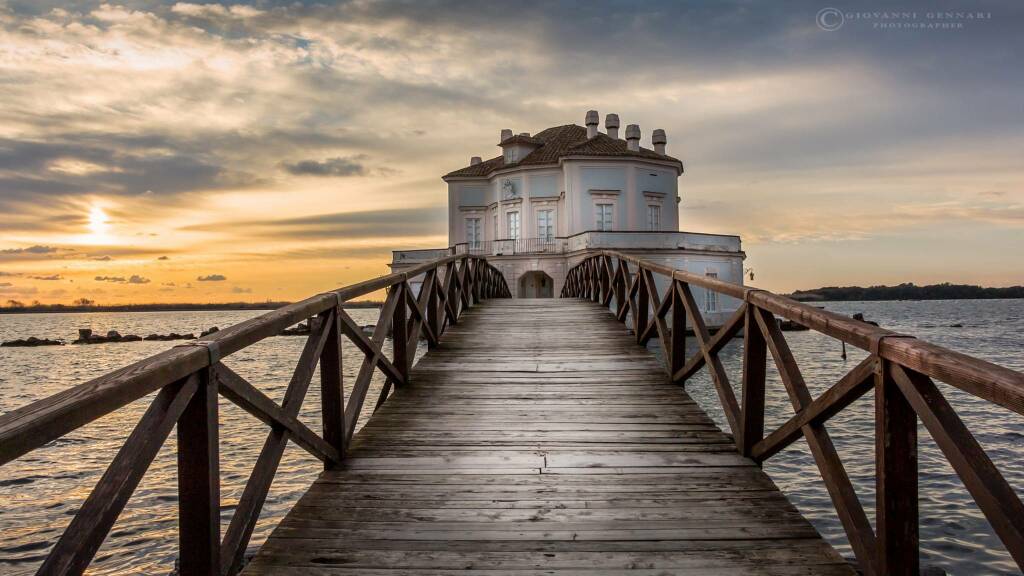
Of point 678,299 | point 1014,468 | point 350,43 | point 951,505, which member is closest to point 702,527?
point 678,299

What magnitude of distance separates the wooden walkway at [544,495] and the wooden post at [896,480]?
34cm

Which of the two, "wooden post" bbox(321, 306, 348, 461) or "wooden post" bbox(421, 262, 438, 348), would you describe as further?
"wooden post" bbox(421, 262, 438, 348)

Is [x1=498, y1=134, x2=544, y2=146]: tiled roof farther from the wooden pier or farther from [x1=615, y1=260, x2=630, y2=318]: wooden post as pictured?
the wooden pier

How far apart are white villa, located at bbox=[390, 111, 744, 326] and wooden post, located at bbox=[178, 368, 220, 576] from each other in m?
27.1

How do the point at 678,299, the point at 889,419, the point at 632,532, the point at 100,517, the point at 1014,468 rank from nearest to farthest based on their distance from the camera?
1. the point at 100,517
2. the point at 889,419
3. the point at 632,532
4. the point at 678,299
5. the point at 1014,468

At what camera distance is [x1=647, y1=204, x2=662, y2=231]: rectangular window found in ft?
116

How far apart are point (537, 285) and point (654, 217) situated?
7541 mm

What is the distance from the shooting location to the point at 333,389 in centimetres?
448

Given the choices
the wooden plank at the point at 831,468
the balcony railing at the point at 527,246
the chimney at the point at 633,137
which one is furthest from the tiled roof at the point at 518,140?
the wooden plank at the point at 831,468

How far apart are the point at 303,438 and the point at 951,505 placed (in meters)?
8.81

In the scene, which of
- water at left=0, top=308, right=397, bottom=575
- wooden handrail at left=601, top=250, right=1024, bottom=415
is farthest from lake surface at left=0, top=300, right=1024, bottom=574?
wooden handrail at left=601, top=250, right=1024, bottom=415

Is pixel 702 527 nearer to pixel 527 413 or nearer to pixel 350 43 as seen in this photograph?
pixel 527 413

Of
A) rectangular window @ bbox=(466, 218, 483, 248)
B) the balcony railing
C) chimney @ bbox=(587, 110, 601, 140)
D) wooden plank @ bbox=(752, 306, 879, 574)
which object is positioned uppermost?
chimney @ bbox=(587, 110, 601, 140)

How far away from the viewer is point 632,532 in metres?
3.28
